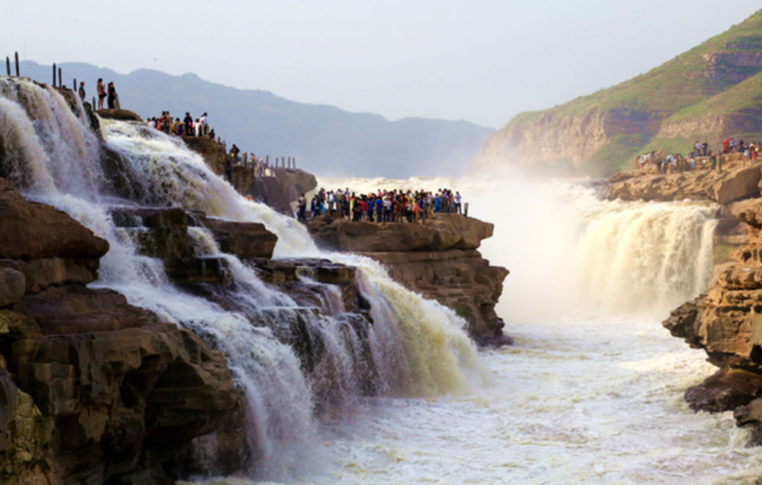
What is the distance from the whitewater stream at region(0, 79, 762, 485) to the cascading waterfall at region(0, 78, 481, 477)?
0.13 ft

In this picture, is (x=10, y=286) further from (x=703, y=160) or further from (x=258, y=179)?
(x=703, y=160)

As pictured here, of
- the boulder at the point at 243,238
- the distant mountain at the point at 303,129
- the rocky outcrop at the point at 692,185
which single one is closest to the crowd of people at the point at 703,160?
the rocky outcrop at the point at 692,185

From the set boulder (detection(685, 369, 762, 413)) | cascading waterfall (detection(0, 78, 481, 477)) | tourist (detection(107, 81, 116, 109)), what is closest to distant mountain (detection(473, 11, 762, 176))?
tourist (detection(107, 81, 116, 109))

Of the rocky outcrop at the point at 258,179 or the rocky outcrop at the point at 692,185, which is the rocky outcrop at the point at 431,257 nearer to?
the rocky outcrop at the point at 258,179

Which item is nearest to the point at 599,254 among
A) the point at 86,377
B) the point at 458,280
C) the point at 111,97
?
the point at 458,280

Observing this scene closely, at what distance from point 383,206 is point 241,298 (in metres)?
13.6

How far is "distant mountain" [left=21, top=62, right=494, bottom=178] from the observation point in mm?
154125

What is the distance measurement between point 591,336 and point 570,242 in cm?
1041

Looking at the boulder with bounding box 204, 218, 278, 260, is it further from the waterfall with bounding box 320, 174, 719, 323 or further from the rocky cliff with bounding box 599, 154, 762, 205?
the rocky cliff with bounding box 599, 154, 762, 205

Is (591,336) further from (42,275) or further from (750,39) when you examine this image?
(750,39)

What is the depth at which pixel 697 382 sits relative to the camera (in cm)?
1819

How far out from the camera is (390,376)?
18.6 metres

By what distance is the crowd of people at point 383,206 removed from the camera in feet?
91.0

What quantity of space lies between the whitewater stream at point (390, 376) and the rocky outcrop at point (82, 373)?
1018mm
